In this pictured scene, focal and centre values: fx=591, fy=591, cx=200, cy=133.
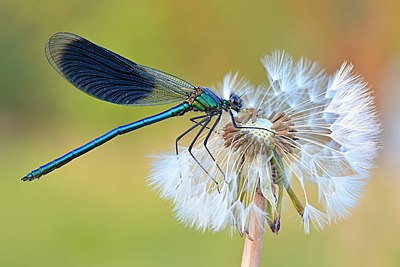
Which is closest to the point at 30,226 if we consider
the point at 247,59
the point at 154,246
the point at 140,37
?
the point at 154,246

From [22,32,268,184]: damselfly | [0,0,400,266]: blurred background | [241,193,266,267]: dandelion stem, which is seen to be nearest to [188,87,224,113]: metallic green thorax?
[22,32,268,184]: damselfly

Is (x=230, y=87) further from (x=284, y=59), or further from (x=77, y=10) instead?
(x=77, y=10)

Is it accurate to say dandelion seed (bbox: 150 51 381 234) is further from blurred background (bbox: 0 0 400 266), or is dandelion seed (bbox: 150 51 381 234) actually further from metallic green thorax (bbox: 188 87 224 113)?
blurred background (bbox: 0 0 400 266)

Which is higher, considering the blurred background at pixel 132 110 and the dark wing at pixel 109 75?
A: the blurred background at pixel 132 110

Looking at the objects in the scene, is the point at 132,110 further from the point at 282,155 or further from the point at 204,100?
the point at 282,155

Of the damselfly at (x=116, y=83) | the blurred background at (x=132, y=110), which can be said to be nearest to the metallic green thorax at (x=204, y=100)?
the damselfly at (x=116, y=83)

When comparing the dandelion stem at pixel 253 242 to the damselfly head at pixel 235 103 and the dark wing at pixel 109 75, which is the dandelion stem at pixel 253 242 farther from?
the dark wing at pixel 109 75

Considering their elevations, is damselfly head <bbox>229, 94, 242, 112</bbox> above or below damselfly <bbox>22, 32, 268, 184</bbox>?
below
